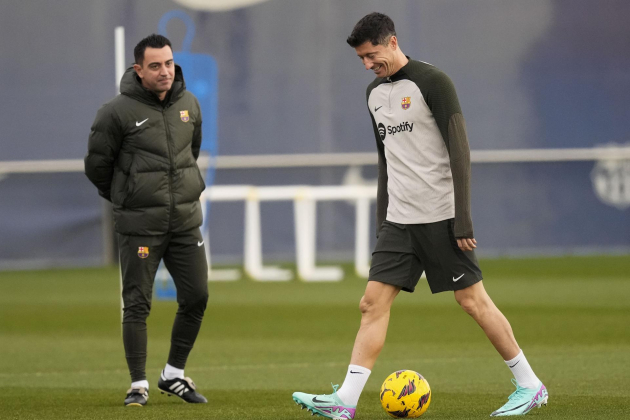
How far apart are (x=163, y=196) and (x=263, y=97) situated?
9.31 m

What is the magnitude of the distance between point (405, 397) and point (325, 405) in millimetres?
353

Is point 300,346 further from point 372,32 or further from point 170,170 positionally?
point 372,32

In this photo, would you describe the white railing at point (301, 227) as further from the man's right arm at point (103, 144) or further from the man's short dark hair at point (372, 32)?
the man's short dark hair at point (372, 32)

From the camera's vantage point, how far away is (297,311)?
419 inches

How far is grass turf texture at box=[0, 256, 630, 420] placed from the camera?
5672 mm

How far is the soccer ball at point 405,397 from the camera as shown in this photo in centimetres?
492

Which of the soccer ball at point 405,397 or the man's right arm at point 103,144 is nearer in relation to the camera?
the soccer ball at point 405,397

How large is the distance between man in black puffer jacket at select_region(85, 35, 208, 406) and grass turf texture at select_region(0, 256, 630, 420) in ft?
0.98

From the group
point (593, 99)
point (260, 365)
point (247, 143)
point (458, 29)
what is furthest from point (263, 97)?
point (260, 365)

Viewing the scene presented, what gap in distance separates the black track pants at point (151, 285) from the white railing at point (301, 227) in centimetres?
743

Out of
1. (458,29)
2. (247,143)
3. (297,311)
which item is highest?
(458,29)

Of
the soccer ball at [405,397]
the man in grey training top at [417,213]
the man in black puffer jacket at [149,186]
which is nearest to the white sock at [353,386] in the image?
the man in grey training top at [417,213]

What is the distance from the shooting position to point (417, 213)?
499 cm

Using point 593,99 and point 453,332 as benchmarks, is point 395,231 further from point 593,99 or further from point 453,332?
point 593,99
